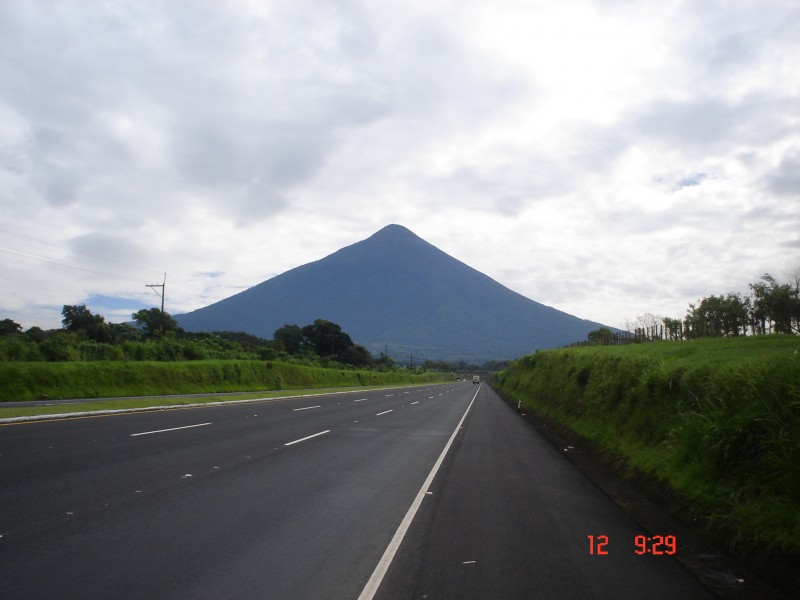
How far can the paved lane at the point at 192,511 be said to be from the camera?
4.79m

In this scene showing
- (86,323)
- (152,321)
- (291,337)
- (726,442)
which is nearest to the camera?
(726,442)

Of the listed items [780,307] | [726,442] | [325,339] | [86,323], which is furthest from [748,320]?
[325,339]

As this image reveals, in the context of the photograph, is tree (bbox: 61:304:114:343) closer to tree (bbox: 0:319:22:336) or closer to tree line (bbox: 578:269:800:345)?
tree (bbox: 0:319:22:336)

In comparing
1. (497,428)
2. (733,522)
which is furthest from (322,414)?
(733,522)

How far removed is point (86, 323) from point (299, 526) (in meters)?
59.8

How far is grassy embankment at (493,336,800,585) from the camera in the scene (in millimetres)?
5867

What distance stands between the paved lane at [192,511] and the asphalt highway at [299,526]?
3cm

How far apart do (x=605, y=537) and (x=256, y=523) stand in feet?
13.2

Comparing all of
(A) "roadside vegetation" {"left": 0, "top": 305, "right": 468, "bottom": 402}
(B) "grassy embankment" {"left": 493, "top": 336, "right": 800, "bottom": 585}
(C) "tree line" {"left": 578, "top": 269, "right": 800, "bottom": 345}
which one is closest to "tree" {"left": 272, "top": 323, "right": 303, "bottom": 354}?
(A) "roadside vegetation" {"left": 0, "top": 305, "right": 468, "bottom": 402}

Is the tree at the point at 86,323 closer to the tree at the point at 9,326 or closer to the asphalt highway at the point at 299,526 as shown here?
the tree at the point at 9,326

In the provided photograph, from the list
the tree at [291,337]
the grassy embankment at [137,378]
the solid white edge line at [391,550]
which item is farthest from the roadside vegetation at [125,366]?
the tree at [291,337]

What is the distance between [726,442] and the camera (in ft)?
24.8

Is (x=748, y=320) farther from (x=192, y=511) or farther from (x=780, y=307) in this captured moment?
(x=192, y=511)
